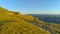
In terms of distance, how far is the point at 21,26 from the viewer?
79.8 ft

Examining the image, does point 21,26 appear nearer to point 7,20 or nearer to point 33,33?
point 33,33

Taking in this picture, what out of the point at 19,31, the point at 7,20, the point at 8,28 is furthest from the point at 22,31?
the point at 7,20

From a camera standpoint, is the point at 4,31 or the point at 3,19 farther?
the point at 3,19

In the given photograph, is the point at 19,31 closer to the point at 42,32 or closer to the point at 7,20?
the point at 42,32

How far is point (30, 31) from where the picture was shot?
23.3 meters

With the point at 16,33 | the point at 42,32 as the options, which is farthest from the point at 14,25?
the point at 42,32

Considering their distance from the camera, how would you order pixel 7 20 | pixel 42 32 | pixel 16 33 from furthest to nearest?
1. pixel 7 20
2. pixel 42 32
3. pixel 16 33

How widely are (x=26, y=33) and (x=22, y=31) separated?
67cm

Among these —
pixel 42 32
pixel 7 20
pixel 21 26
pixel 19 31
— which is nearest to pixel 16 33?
pixel 19 31

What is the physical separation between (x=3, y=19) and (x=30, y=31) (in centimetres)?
685

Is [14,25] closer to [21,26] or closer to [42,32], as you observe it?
[21,26]

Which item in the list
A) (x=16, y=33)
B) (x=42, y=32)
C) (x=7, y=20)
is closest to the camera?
(x=16, y=33)

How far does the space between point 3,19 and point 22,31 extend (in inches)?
253

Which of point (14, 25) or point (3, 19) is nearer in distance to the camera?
point (14, 25)
